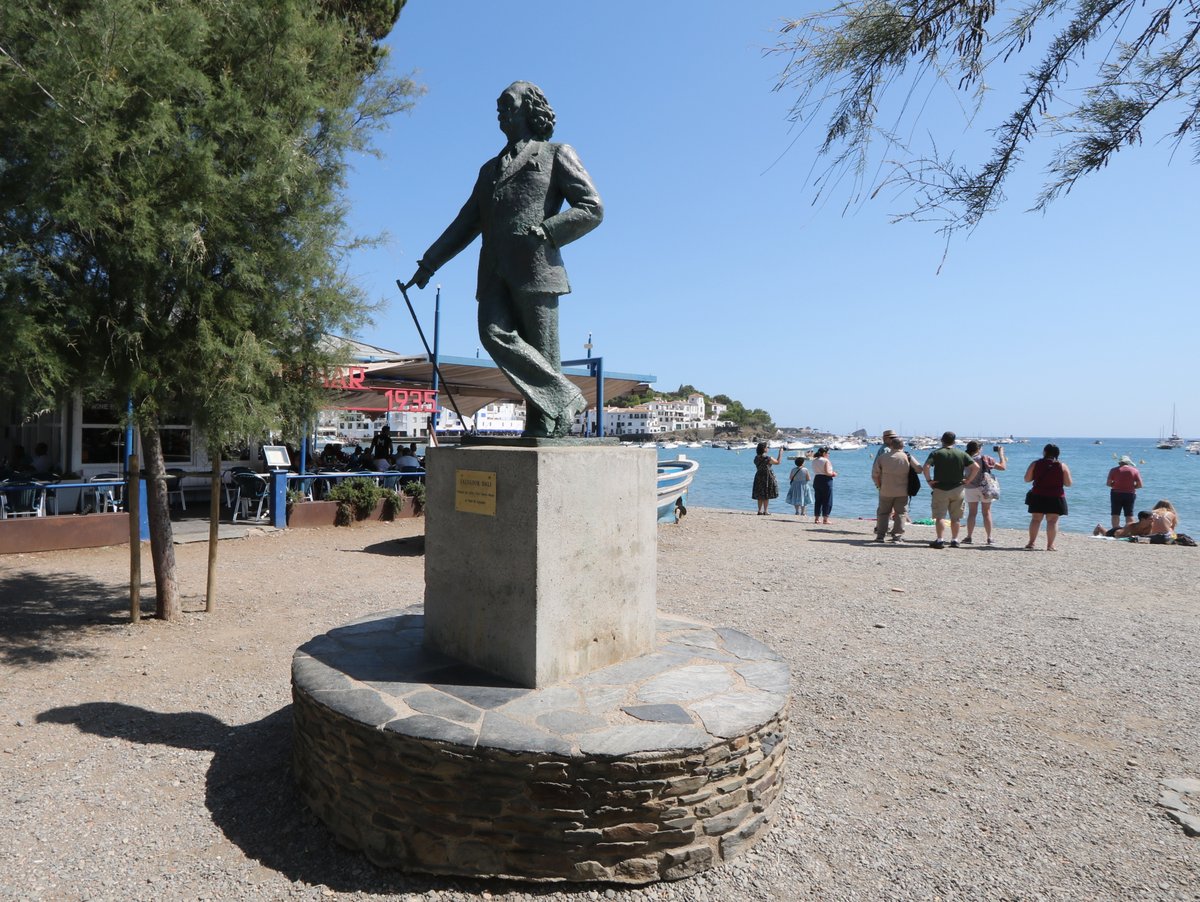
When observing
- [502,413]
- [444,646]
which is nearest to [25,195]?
[444,646]

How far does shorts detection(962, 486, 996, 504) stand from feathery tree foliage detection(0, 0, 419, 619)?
9.70 metres

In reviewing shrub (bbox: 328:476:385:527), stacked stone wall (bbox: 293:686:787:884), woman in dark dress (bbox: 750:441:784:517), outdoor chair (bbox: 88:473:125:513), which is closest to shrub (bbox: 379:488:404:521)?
shrub (bbox: 328:476:385:527)

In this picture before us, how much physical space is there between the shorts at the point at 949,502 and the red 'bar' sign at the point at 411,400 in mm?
8654

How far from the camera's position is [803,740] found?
166 inches

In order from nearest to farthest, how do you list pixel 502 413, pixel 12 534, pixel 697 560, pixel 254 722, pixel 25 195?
1. pixel 254 722
2. pixel 25 195
3. pixel 12 534
4. pixel 697 560
5. pixel 502 413

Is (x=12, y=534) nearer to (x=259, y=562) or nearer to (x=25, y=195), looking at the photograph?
(x=259, y=562)

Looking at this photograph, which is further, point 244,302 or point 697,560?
point 697,560

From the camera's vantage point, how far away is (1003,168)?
10.2ft

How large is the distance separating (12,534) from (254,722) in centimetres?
662

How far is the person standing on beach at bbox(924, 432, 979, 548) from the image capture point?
10750 millimetres

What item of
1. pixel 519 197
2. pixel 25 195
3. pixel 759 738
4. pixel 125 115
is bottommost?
pixel 759 738

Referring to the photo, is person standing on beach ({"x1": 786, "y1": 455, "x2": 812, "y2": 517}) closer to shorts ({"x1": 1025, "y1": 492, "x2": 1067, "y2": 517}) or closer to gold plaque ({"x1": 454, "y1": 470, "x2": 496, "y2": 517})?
shorts ({"x1": 1025, "y1": 492, "x2": 1067, "y2": 517})

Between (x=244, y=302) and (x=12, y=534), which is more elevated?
(x=244, y=302)

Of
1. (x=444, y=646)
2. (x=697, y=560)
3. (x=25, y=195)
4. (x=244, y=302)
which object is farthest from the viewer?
(x=697, y=560)
